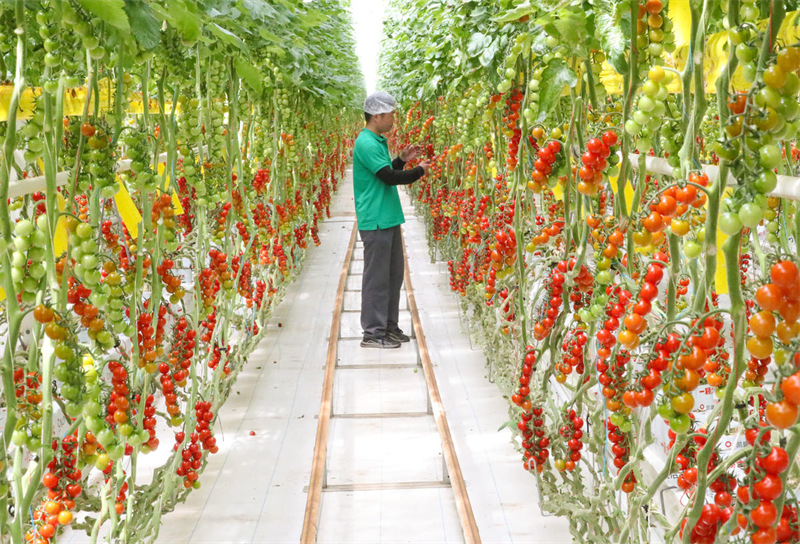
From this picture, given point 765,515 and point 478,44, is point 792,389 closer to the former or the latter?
point 765,515

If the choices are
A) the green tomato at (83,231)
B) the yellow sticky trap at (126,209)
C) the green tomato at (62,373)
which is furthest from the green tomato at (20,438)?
the yellow sticky trap at (126,209)

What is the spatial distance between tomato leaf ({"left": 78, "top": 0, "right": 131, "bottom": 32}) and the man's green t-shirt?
9.63ft

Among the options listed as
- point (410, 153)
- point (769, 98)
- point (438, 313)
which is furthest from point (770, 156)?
point (438, 313)

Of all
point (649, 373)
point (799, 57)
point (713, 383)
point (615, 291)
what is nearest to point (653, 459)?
point (615, 291)

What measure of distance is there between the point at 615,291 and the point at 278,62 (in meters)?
2.86

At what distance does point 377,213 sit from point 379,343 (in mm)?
741

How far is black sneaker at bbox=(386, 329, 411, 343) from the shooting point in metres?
4.32

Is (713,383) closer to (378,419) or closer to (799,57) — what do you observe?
(799,57)

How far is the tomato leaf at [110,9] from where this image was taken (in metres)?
1.21

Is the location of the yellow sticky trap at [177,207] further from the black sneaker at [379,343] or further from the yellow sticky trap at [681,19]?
the black sneaker at [379,343]

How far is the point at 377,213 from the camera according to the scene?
4234 mm

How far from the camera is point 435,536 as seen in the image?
2.37m

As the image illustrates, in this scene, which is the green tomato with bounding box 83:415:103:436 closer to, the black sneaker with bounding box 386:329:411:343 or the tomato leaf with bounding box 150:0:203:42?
the tomato leaf with bounding box 150:0:203:42

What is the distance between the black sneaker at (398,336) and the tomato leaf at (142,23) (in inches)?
122
